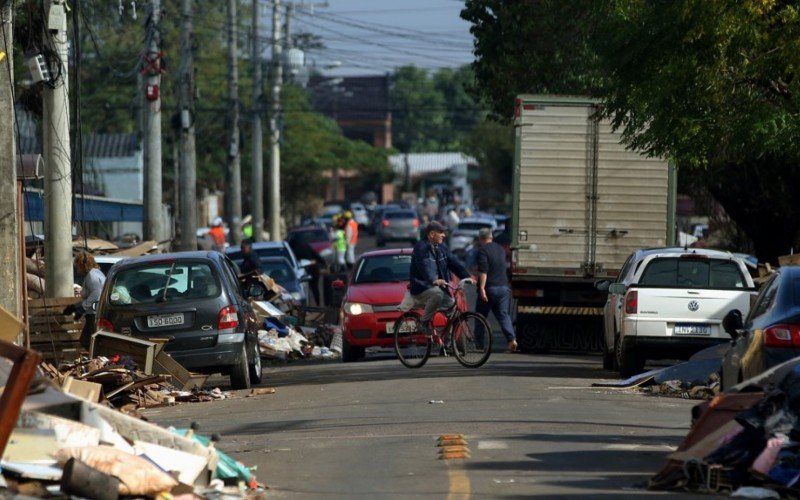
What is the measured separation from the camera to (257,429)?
552 inches

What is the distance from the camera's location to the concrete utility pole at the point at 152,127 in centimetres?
2947

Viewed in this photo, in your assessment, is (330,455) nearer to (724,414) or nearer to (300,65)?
(724,414)

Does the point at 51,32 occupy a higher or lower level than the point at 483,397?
higher

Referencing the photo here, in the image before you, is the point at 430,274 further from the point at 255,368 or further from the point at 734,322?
the point at 734,322

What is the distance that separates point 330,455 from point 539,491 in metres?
2.55

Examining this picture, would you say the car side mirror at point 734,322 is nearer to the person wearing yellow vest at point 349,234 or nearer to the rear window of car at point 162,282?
the rear window of car at point 162,282

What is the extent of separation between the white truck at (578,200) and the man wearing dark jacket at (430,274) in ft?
11.5

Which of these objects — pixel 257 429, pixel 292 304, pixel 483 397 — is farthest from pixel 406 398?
pixel 292 304

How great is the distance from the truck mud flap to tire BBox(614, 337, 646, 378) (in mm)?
4748

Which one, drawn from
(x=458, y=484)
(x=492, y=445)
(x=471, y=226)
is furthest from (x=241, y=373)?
(x=471, y=226)

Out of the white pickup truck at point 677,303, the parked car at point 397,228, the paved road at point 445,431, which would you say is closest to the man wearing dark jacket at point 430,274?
the paved road at point 445,431

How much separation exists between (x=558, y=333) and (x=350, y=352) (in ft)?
11.7

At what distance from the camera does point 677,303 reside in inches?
742

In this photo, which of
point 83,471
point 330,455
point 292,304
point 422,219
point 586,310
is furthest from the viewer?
point 422,219
